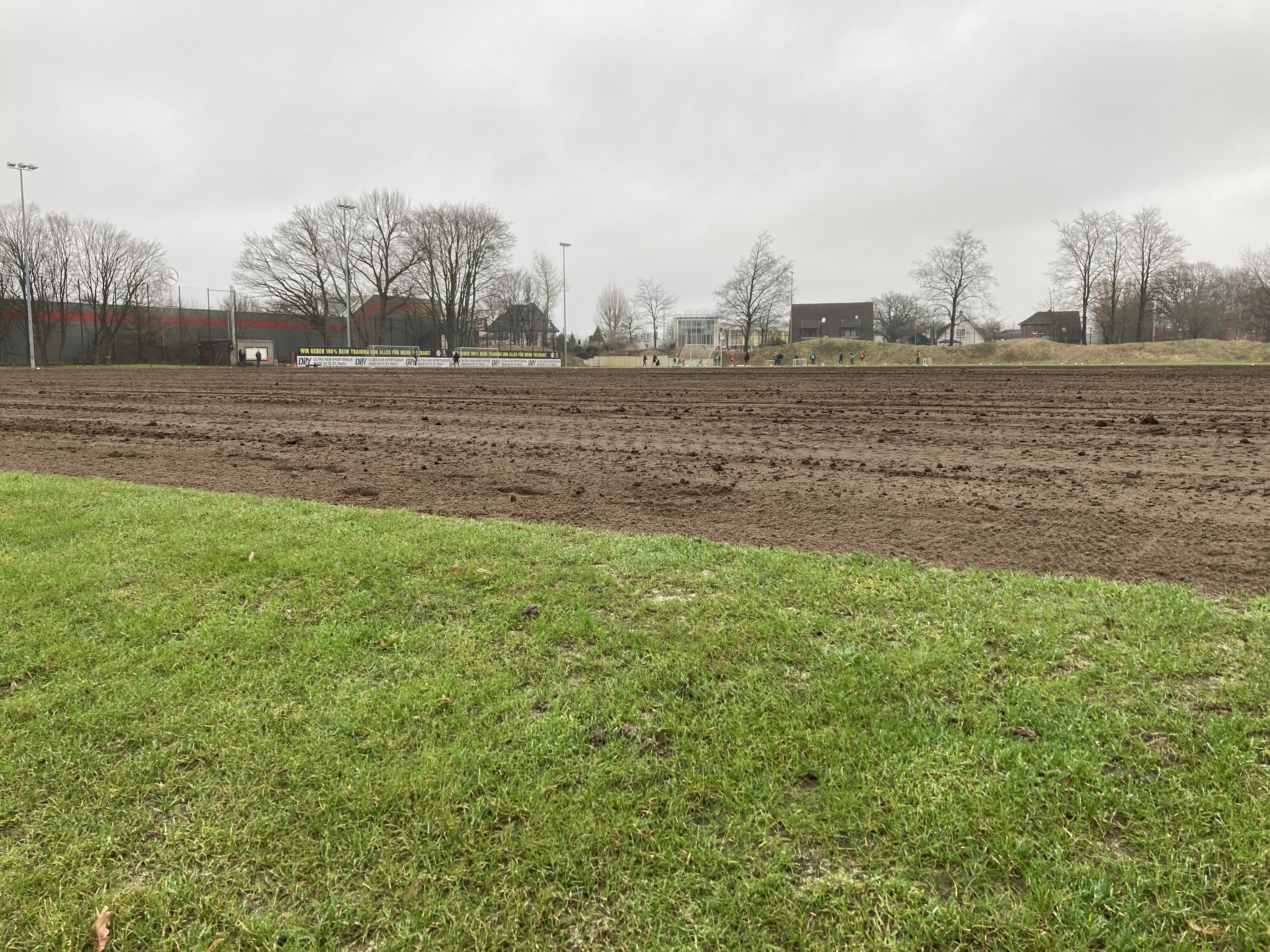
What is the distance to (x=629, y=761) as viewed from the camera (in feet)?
8.80

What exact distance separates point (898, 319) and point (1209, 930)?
109 m

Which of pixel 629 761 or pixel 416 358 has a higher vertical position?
pixel 416 358

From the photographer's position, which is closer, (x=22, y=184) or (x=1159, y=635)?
(x=1159, y=635)

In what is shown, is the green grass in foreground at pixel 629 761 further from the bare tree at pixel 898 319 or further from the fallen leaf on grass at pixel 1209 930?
the bare tree at pixel 898 319

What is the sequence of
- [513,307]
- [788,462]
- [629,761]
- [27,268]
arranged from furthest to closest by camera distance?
1. [513,307]
2. [27,268]
3. [788,462]
4. [629,761]

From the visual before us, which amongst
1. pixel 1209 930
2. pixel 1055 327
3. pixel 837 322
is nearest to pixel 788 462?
pixel 1209 930

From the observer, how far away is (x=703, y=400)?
1938 cm

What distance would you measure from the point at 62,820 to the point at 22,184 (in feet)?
205

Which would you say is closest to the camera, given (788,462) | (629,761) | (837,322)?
(629,761)

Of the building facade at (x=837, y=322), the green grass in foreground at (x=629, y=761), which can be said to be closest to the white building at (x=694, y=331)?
the building facade at (x=837, y=322)

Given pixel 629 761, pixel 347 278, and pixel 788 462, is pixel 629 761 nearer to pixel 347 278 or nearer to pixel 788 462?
pixel 788 462

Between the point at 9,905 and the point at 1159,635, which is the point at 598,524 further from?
the point at 9,905

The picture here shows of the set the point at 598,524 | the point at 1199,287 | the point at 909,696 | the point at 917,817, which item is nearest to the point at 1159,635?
the point at 909,696

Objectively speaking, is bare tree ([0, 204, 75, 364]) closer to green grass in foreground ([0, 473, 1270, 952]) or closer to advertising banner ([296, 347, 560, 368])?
advertising banner ([296, 347, 560, 368])
